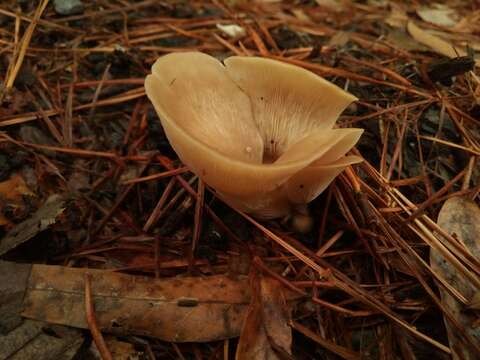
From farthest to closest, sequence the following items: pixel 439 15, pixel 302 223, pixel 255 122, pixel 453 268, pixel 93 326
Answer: pixel 439 15, pixel 255 122, pixel 302 223, pixel 453 268, pixel 93 326

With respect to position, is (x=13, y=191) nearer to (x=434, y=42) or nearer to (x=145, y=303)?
(x=145, y=303)

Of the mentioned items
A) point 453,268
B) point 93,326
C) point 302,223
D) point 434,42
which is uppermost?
point 434,42

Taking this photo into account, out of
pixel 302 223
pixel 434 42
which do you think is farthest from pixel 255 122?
pixel 434 42

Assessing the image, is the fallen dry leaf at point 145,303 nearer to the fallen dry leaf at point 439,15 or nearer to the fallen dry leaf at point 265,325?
the fallen dry leaf at point 265,325

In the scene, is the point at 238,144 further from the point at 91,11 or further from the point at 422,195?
the point at 91,11

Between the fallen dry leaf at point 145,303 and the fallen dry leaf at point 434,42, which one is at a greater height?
the fallen dry leaf at point 434,42

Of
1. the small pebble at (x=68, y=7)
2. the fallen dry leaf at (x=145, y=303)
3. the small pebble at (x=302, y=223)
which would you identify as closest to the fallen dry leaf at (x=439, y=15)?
the small pebble at (x=302, y=223)

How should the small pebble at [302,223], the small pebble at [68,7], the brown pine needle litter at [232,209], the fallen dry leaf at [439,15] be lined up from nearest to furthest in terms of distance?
the brown pine needle litter at [232,209], the small pebble at [302,223], the small pebble at [68,7], the fallen dry leaf at [439,15]
